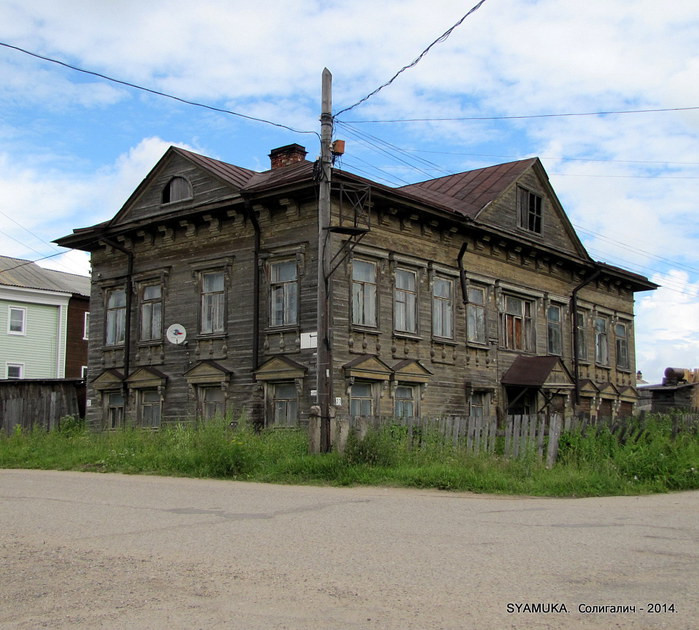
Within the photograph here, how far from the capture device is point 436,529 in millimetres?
9172

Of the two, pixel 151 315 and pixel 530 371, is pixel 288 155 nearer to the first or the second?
pixel 151 315

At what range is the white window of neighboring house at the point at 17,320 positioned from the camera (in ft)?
145

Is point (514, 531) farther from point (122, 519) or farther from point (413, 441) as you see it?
point (413, 441)

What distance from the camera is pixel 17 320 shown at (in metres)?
44.6

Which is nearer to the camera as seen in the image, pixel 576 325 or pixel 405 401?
pixel 405 401

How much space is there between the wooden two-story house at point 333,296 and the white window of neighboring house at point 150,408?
49mm

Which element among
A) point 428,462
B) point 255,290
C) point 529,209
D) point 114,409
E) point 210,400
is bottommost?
point 428,462

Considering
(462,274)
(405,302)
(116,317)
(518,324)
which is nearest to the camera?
(405,302)

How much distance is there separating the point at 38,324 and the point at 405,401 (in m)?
28.9

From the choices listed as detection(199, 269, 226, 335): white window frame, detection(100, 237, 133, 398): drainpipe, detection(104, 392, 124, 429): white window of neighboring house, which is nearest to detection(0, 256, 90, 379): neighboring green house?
detection(104, 392, 124, 429): white window of neighboring house

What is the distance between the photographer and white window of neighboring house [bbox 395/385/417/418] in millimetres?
22844

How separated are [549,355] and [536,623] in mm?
23517

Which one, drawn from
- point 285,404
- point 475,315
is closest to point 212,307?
point 285,404

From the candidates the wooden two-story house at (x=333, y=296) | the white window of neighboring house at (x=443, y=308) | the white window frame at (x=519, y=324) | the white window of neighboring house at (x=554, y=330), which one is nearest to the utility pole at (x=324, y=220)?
the wooden two-story house at (x=333, y=296)
